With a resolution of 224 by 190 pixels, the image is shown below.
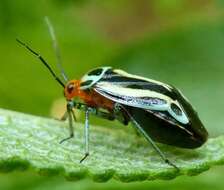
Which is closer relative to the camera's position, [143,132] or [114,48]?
[143,132]

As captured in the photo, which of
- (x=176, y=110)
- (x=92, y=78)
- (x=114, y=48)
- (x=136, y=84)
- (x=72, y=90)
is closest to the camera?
(x=176, y=110)

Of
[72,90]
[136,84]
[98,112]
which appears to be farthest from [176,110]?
[72,90]

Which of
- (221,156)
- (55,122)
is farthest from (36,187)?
(221,156)

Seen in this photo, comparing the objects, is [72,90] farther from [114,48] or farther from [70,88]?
[114,48]

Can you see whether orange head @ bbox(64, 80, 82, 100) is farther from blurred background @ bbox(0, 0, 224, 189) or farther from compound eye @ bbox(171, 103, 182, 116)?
blurred background @ bbox(0, 0, 224, 189)

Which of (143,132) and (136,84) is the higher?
(136,84)

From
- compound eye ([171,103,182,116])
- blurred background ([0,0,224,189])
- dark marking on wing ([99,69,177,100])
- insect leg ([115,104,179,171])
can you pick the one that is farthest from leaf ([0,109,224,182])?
blurred background ([0,0,224,189])
